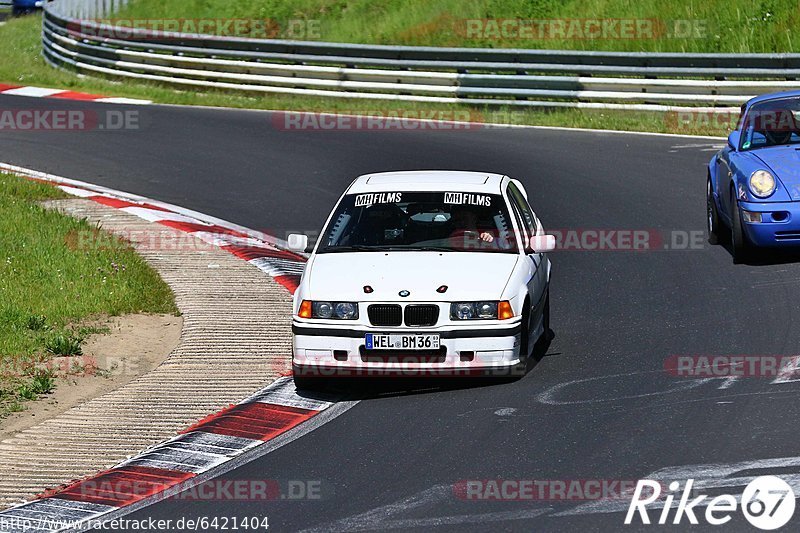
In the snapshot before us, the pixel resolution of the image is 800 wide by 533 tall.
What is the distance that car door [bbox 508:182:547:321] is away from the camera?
32.0 feet

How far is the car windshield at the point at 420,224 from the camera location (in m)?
9.81

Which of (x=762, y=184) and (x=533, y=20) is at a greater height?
(x=533, y=20)

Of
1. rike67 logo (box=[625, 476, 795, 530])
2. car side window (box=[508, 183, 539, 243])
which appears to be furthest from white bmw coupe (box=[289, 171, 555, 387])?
rike67 logo (box=[625, 476, 795, 530])

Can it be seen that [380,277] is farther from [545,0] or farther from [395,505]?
[545,0]

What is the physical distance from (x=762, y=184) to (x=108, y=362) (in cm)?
587

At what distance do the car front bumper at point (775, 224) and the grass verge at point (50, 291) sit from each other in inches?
202

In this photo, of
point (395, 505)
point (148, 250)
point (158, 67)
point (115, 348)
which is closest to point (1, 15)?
point (158, 67)

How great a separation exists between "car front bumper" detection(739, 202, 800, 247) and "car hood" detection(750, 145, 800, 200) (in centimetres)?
15
